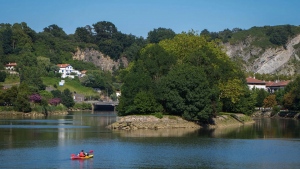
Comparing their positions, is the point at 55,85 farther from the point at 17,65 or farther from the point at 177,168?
the point at 177,168

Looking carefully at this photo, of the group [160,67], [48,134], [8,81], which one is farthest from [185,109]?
[8,81]

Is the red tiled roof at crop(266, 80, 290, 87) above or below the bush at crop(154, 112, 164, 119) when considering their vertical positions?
above

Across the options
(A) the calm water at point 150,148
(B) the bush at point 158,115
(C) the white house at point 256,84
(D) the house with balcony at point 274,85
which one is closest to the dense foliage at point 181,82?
(B) the bush at point 158,115

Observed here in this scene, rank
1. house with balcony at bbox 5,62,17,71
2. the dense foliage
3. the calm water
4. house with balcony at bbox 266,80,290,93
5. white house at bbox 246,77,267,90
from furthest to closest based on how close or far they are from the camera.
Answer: white house at bbox 246,77,267,90
house with balcony at bbox 266,80,290,93
house with balcony at bbox 5,62,17,71
the dense foliage
the calm water

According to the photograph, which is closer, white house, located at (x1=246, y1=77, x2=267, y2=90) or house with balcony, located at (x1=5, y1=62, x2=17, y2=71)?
house with balcony, located at (x1=5, y1=62, x2=17, y2=71)

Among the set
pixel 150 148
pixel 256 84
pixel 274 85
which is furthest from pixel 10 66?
pixel 150 148

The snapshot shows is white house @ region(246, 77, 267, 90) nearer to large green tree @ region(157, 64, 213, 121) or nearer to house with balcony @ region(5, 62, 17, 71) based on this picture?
house with balcony @ region(5, 62, 17, 71)

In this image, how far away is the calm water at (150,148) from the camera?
50719mm

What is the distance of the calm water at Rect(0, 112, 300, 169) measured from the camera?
166ft

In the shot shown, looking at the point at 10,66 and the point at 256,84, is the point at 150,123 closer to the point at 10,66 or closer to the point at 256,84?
the point at 10,66

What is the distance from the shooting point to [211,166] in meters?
49.9

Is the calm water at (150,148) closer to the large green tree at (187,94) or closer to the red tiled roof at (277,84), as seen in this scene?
the large green tree at (187,94)

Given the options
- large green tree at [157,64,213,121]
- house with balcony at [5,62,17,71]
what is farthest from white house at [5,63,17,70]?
large green tree at [157,64,213,121]

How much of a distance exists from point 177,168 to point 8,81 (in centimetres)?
12266
